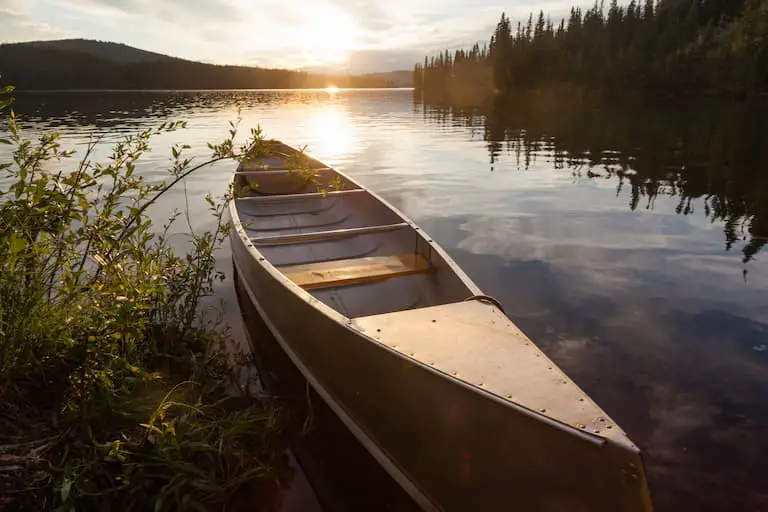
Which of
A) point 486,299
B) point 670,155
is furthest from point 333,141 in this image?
point 486,299

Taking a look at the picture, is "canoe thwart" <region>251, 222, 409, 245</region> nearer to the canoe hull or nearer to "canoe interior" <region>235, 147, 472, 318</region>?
"canoe interior" <region>235, 147, 472, 318</region>

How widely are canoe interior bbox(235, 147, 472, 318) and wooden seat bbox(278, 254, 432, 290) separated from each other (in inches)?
2.1

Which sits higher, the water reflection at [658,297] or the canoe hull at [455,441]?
the canoe hull at [455,441]

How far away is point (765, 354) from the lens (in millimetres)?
6871

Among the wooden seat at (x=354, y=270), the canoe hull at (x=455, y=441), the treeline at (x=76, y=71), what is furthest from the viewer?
the treeline at (x=76, y=71)

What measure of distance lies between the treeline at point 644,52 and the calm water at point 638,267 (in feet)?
185

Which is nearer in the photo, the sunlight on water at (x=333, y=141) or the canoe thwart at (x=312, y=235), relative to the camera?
the canoe thwart at (x=312, y=235)

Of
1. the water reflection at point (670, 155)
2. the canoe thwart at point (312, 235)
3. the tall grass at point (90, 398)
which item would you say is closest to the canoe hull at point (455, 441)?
the tall grass at point (90, 398)

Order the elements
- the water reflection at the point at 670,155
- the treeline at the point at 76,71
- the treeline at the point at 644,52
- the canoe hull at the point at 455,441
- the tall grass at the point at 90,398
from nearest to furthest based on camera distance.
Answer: the canoe hull at the point at 455,441 < the tall grass at the point at 90,398 < the water reflection at the point at 670,155 < the treeline at the point at 644,52 < the treeline at the point at 76,71

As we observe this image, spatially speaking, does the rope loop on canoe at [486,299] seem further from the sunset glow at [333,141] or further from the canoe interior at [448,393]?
the sunset glow at [333,141]

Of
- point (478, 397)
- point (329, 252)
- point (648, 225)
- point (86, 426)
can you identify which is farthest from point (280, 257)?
point (648, 225)

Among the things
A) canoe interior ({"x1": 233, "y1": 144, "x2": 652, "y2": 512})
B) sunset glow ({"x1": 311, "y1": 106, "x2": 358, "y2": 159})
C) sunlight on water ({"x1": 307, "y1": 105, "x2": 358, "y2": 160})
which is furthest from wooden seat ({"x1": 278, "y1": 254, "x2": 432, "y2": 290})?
sunset glow ({"x1": 311, "y1": 106, "x2": 358, "y2": 159})

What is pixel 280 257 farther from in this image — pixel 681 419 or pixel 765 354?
pixel 765 354

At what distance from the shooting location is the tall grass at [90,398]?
406 cm
